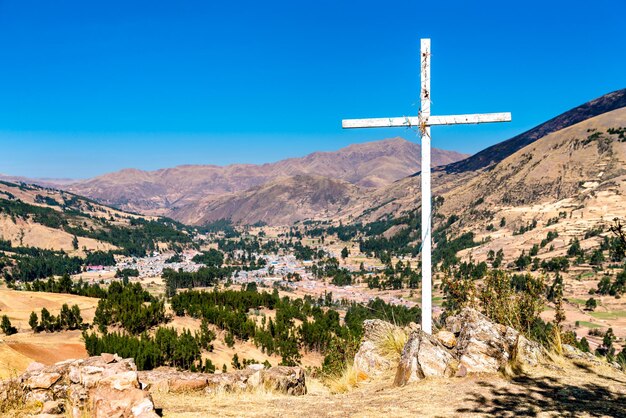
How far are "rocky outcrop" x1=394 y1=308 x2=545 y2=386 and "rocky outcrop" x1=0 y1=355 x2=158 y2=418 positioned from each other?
21.6 ft

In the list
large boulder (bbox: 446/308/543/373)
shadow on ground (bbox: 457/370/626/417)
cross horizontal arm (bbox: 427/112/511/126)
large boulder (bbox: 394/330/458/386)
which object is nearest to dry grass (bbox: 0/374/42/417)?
large boulder (bbox: 394/330/458/386)

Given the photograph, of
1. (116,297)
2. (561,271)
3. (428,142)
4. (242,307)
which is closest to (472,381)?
(428,142)

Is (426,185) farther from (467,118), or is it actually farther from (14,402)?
(14,402)

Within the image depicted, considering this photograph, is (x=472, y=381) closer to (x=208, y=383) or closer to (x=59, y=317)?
(x=208, y=383)

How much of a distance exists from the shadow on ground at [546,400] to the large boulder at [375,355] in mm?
3849

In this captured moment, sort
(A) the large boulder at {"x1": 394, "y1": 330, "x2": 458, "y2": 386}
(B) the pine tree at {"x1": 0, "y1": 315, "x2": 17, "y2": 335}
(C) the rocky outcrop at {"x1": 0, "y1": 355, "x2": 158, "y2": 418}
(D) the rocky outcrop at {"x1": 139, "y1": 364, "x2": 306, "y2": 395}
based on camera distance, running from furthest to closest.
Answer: (B) the pine tree at {"x1": 0, "y1": 315, "x2": 17, "y2": 335} → (D) the rocky outcrop at {"x1": 139, "y1": 364, "x2": 306, "y2": 395} → (A) the large boulder at {"x1": 394, "y1": 330, "x2": 458, "y2": 386} → (C) the rocky outcrop at {"x1": 0, "y1": 355, "x2": 158, "y2": 418}

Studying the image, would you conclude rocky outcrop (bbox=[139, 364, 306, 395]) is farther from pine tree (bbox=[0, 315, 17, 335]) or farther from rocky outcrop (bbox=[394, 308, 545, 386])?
pine tree (bbox=[0, 315, 17, 335])

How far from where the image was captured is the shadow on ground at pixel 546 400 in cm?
798

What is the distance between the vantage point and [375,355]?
13695 mm

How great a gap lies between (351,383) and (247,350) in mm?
39793

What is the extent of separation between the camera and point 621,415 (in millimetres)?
7668

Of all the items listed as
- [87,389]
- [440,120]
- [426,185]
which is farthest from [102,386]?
[440,120]

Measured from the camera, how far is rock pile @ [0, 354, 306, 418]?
768 cm

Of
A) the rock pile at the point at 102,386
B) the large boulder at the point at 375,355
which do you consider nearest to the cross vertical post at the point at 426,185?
the large boulder at the point at 375,355
